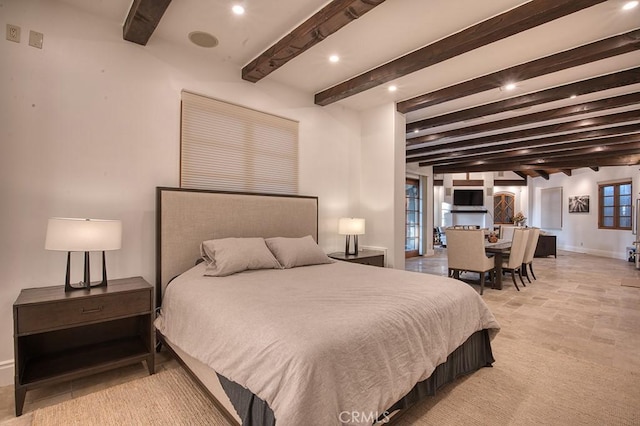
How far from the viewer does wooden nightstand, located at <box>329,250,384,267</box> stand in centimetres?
387

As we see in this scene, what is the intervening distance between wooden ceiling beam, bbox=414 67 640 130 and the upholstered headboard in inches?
113

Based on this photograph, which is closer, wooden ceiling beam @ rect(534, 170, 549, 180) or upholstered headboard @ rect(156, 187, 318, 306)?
upholstered headboard @ rect(156, 187, 318, 306)

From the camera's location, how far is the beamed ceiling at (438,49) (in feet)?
7.92

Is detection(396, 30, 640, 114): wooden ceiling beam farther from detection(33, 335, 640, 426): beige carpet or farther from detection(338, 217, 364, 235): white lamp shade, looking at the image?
detection(33, 335, 640, 426): beige carpet

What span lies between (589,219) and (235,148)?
11269 mm

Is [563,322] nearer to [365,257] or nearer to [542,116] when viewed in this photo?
[365,257]

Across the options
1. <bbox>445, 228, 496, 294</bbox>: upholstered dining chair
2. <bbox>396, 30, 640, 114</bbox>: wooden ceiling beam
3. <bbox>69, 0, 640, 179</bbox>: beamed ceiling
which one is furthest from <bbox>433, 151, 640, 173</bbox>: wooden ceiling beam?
<bbox>396, 30, 640, 114</bbox>: wooden ceiling beam

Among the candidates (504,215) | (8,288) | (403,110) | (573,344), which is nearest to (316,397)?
(8,288)

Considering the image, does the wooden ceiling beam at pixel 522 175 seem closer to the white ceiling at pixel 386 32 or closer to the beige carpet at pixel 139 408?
the white ceiling at pixel 386 32

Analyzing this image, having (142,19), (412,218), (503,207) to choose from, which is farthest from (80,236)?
(503,207)

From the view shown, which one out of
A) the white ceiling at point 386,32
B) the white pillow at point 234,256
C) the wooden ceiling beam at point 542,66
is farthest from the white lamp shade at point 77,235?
the wooden ceiling beam at point 542,66

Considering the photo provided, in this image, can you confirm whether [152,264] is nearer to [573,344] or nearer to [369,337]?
[369,337]

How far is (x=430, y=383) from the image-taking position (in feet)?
6.33

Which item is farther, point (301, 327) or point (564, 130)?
point (564, 130)
